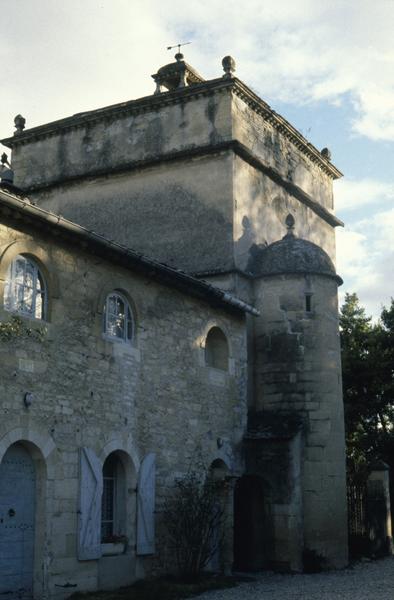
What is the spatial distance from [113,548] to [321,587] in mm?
3537

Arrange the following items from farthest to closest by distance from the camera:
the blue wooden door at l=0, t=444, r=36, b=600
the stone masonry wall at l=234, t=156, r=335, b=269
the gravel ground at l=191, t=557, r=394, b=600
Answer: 1. the stone masonry wall at l=234, t=156, r=335, b=269
2. the gravel ground at l=191, t=557, r=394, b=600
3. the blue wooden door at l=0, t=444, r=36, b=600

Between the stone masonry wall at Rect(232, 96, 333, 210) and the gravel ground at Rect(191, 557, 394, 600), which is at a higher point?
the stone masonry wall at Rect(232, 96, 333, 210)

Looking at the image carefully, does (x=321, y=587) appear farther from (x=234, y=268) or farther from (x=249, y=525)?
(x=234, y=268)

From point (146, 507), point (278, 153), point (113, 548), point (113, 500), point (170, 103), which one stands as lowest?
point (113, 548)

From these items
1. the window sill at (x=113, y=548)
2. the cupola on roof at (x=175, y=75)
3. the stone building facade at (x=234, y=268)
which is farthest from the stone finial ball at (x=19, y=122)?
the window sill at (x=113, y=548)

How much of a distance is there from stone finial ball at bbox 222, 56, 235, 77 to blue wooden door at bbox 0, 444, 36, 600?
35.3ft

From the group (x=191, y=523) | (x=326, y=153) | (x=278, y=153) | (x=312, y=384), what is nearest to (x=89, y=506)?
(x=191, y=523)

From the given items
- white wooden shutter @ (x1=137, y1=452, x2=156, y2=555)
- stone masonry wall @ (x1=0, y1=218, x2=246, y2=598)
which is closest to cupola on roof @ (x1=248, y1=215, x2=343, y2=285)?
stone masonry wall @ (x1=0, y1=218, x2=246, y2=598)

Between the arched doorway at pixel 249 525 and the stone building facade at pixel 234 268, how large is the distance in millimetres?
27

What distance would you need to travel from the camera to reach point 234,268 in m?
17.0

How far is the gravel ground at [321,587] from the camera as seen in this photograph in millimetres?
11953

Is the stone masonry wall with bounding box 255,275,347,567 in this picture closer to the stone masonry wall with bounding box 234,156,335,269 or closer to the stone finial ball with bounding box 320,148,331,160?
the stone masonry wall with bounding box 234,156,335,269

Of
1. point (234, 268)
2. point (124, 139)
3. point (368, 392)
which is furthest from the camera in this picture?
point (368, 392)

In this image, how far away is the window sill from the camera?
473 inches
